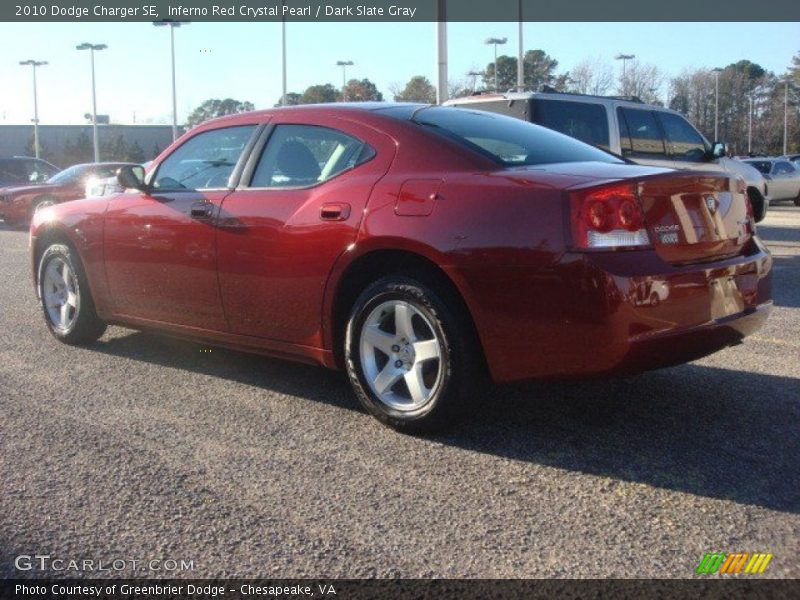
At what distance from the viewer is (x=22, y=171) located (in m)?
21.9

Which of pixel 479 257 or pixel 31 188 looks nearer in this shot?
pixel 479 257

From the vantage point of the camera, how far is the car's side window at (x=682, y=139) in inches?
425

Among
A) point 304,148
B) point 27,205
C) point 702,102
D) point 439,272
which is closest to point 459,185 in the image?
point 439,272

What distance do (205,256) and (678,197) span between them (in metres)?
2.47

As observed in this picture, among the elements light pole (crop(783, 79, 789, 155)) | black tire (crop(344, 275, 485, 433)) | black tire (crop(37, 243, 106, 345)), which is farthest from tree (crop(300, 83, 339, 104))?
light pole (crop(783, 79, 789, 155))

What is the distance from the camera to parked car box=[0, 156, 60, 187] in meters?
21.5

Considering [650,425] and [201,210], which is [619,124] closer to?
[201,210]

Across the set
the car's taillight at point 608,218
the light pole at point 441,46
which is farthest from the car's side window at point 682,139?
the car's taillight at point 608,218

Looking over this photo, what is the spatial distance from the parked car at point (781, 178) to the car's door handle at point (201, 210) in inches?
958

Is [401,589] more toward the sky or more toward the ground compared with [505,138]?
more toward the ground

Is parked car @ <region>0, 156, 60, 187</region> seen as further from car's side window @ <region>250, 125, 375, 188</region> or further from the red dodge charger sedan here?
car's side window @ <region>250, 125, 375, 188</region>

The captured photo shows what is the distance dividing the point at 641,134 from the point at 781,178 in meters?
18.0

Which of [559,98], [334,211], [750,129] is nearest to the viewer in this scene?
[334,211]

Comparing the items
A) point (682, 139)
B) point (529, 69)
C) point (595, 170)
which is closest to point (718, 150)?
point (682, 139)
